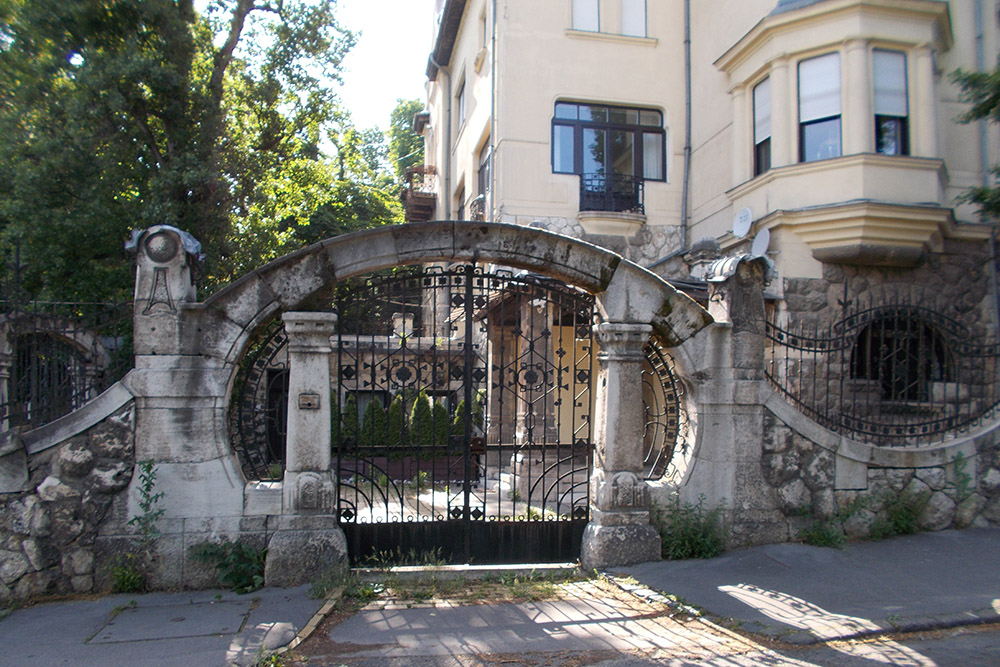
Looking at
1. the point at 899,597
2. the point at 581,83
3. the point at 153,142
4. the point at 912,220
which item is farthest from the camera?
the point at 581,83

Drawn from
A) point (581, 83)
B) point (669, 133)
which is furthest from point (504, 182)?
point (669, 133)

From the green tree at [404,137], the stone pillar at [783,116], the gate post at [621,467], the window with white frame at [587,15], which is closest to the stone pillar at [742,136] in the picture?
the stone pillar at [783,116]

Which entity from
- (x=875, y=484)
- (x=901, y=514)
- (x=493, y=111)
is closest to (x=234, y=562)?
(x=875, y=484)

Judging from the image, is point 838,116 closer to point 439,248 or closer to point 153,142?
point 439,248

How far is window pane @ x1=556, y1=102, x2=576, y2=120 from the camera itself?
12820 millimetres

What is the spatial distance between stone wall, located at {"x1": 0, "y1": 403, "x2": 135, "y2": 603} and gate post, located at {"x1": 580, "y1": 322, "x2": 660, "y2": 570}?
3887mm

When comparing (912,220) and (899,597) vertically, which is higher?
(912,220)

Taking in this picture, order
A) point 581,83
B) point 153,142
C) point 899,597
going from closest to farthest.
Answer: point 899,597, point 153,142, point 581,83

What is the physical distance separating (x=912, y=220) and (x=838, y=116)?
184 cm

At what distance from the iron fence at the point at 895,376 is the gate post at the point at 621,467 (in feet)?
5.03

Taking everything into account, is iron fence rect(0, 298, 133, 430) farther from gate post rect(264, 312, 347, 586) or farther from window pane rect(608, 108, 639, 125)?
window pane rect(608, 108, 639, 125)

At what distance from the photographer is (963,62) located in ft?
34.2

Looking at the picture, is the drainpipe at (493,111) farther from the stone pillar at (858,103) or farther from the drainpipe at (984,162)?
the drainpipe at (984,162)

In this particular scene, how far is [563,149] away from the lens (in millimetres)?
12797
